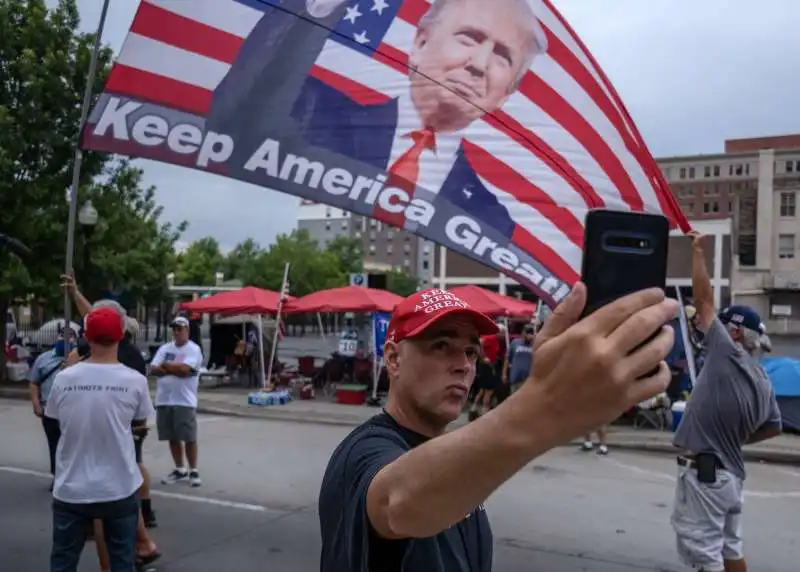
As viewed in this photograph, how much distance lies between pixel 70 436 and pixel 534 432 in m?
3.51

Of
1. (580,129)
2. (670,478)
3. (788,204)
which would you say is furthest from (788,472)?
(788,204)

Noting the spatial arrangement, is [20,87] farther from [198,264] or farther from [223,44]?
[198,264]

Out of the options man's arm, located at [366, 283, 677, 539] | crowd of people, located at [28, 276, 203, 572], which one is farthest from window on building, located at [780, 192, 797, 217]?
man's arm, located at [366, 283, 677, 539]

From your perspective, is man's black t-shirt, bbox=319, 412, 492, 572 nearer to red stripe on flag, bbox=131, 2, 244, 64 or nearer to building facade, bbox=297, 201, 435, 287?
red stripe on flag, bbox=131, 2, 244, 64

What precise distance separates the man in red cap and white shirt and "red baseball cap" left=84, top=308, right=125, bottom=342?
242 cm

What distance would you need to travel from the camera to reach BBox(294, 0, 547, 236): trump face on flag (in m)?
4.15

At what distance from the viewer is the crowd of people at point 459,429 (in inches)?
38.5

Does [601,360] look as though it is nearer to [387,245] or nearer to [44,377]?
[44,377]

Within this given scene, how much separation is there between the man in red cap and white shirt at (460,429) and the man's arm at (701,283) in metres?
2.52

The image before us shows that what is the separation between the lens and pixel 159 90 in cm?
438

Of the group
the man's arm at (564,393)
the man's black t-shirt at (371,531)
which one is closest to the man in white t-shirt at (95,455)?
the man's black t-shirt at (371,531)

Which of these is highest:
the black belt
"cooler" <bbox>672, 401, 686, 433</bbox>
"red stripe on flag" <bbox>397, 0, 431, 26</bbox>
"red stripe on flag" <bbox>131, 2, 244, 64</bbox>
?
"red stripe on flag" <bbox>397, 0, 431, 26</bbox>

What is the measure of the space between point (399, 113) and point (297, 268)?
220 feet

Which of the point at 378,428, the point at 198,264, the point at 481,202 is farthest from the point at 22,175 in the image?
the point at 198,264
